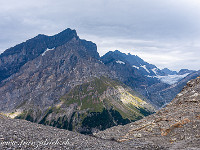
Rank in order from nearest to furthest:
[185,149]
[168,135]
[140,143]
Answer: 1. [185,149]
2. [140,143]
3. [168,135]

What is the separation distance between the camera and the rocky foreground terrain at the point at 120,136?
100 feet

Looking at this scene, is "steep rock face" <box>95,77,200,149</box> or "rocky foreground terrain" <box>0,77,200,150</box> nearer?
"rocky foreground terrain" <box>0,77,200,150</box>

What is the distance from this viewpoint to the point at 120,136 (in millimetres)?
47969

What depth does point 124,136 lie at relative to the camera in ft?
155

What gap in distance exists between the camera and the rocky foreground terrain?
30.6 meters

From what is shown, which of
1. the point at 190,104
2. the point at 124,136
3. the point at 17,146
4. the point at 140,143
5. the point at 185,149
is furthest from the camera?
the point at 190,104

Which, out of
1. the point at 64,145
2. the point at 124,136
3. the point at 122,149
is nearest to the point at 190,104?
the point at 124,136

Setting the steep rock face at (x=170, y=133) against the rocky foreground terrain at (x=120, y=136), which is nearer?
the rocky foreground terrain at (x=120, y=136)

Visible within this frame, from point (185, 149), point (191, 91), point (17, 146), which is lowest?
point (185, 149)

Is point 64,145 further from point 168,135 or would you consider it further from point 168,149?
point 168,135

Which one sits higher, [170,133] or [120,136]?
[170,133]

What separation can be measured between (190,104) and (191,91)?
13.3 metres

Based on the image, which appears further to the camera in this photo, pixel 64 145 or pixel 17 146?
pixel 64 145

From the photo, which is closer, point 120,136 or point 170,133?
point 170,133
